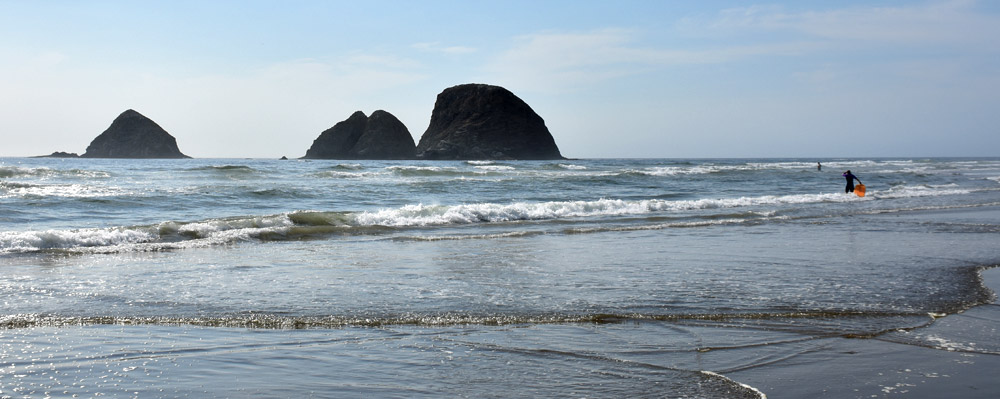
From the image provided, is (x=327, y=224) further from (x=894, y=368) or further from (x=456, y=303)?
(x=894, y=368)


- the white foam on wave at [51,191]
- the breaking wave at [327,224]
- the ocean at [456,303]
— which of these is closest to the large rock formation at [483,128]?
the white foam on wave at [51,191]

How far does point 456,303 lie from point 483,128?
423 ft

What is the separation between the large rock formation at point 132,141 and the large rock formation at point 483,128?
5196cm

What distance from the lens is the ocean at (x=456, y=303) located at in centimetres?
416

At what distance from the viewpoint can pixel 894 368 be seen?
4.28 metres

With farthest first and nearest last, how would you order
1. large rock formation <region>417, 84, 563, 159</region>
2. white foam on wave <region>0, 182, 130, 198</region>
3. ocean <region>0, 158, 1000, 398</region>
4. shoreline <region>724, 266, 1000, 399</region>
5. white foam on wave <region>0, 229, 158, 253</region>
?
large rock formation <region>417, 84, 563, 159</region>, white foam on wave <region>0, 182, 130, 198</region>, white foam on wave <region>0, 229, 158, 253</region>, ocean <region>0, 158, 1000, 398</region>, shoreline <region>724, 266, 1000, 399</region>

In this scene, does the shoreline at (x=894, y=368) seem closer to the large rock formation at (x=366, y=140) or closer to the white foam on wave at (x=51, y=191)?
the white foam on wave at (x=51, y=191)

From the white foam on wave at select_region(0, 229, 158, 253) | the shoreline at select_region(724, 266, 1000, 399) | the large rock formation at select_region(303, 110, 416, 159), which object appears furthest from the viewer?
the large rock formation at select_region(303, 110, 416, 159)

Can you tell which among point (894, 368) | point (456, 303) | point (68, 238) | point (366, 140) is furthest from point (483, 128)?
point (894, 368)

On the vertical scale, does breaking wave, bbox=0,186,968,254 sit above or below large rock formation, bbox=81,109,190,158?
below

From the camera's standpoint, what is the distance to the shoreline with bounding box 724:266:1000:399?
3.85 metres

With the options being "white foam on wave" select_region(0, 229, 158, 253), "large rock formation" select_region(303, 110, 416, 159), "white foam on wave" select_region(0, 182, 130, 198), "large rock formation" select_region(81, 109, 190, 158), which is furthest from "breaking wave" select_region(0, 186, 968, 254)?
"large rock formation" select_region(81, 109, 190, 158)

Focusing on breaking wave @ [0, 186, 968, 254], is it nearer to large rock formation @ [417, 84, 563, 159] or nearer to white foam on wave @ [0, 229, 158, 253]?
white foam on wave @ [0, 229, 158, 253]

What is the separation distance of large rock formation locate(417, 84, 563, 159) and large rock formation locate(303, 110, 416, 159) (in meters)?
4.65
